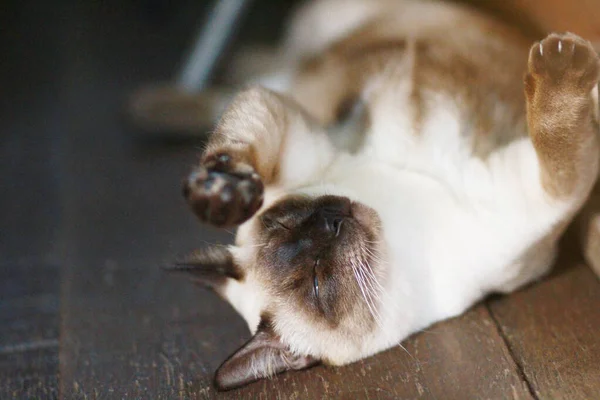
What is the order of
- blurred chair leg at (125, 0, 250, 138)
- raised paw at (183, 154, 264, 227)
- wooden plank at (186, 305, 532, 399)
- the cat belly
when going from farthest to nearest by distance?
blurred chair leg at (125, 0, 250, 138) → the cat belly → wooden plank at (186, 305, 532, 399) → raised paw at (183, 154, 264, 227)

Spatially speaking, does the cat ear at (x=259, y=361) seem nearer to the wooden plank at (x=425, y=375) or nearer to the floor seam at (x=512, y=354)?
the wooden plank at (x=425, y=375)

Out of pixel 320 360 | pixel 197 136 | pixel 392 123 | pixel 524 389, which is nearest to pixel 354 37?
pixel 392 123

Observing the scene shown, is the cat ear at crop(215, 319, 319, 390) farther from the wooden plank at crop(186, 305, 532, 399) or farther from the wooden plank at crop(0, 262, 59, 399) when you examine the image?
the wooden plank at crop(0, 262, 59, 399)

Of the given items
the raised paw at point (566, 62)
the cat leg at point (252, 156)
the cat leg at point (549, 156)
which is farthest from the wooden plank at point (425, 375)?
the raised paw at point (566, 62)

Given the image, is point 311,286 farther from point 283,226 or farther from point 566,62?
point 566,62

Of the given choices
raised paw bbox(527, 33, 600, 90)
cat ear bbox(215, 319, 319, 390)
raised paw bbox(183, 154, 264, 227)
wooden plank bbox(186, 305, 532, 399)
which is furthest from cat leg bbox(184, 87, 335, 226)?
raised paw bbox(527, 33, 600, 90)

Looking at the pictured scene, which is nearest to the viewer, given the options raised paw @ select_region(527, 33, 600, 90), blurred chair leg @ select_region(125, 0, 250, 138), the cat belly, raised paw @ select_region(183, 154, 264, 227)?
raised paw @ select_region(183, 154, 264, 227)

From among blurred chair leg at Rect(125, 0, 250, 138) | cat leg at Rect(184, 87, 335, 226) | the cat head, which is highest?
cat leg at Rect(184, 87, 335, 226)

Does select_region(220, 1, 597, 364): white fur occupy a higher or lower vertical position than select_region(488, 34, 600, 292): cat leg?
lower
